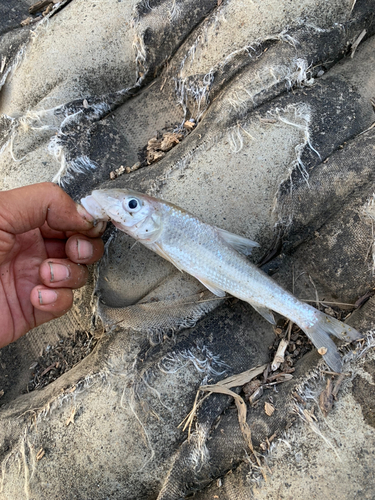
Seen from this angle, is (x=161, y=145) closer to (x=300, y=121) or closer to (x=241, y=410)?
(x=300, y=121)

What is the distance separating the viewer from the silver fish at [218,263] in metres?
2.52

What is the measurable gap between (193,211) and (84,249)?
90 cm

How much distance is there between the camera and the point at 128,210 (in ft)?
8.04

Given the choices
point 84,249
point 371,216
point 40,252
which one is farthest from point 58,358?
point 371,216

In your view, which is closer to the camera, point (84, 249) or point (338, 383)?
point (338, 383)

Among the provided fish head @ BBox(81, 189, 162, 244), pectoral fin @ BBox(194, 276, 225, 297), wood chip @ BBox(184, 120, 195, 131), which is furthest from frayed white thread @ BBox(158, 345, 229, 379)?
wood chip @ BBox(184, 120, 195, 131)

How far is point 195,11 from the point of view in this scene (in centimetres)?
342

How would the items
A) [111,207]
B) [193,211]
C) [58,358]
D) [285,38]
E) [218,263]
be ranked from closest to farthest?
[111,207]
[218,263]
[193,211]
[285,38]
[58,358]

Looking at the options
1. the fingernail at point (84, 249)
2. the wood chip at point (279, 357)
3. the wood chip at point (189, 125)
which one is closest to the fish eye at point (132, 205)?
the fingernail at point (84, 249)

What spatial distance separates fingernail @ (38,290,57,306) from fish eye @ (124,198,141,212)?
0.83 m

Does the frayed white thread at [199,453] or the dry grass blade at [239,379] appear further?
the dry grass blade at [239,379]

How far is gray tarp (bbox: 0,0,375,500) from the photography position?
259 cm

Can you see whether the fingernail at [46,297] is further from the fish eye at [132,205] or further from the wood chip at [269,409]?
the wood chip at [269,409]

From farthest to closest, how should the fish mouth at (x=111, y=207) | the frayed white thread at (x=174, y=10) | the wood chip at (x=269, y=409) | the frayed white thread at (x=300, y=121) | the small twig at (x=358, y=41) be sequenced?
the frayed white thread at (x=174, y=10)
the small twig at (x=358, y=41)
the frayed white thread at (x=300, y=121)
the wood chip at (x=269, y=409)
the fish mouth at (x=111, y=207)
